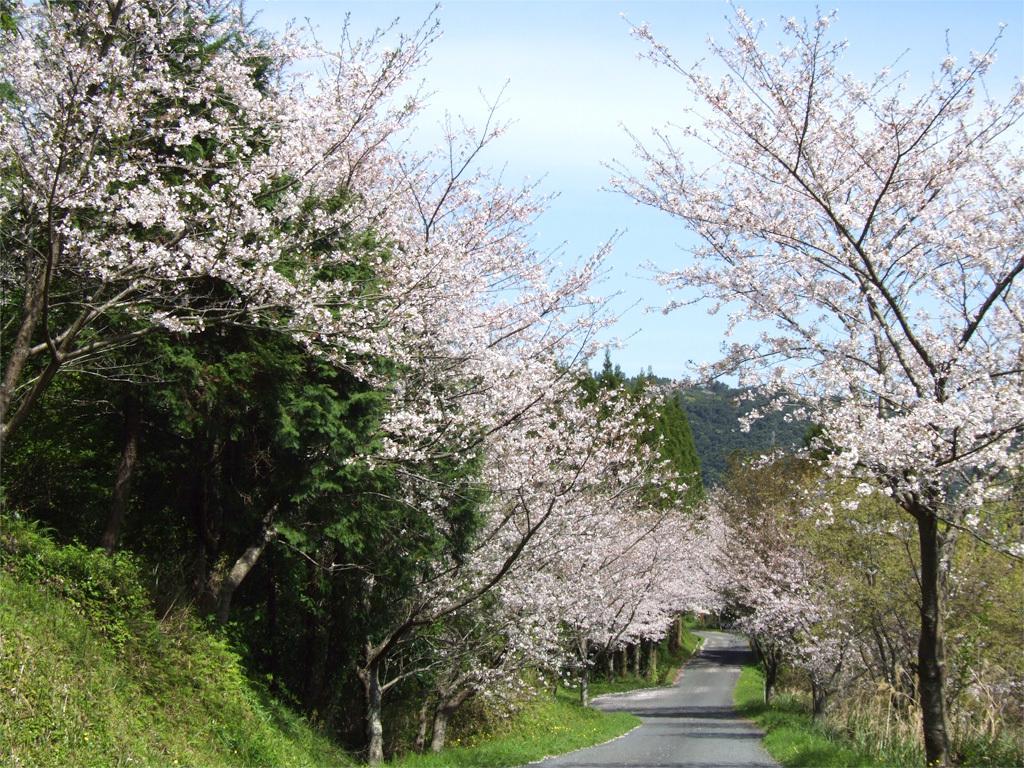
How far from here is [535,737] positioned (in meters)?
19.7

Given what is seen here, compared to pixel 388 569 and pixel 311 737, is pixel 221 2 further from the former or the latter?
pixel 311 737

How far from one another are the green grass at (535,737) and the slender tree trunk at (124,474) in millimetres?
6182

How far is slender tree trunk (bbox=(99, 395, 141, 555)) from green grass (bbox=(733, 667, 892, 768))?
9.60 metres

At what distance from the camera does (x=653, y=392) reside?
8453 mm

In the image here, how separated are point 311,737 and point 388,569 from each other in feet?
7.42

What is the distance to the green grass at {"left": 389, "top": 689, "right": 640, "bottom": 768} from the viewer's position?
15227mm

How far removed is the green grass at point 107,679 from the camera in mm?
6570

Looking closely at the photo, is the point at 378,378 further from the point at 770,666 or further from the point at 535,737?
the point at 770,666

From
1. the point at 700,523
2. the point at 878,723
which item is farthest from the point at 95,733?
the point at 700,523

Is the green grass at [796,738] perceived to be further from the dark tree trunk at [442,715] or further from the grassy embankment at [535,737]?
the dark tree trunk at [442,715]

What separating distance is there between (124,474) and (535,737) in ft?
42.7

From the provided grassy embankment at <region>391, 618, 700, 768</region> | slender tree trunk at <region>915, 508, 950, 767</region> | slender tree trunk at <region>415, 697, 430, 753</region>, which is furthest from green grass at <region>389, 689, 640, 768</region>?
slender tree trunk at <region>915, 508, 950, 767</region>

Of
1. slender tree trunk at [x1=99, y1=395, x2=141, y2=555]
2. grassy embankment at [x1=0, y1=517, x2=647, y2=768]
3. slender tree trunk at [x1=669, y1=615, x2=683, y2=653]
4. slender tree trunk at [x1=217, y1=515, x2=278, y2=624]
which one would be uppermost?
slender tree trunk at [x1=99, y1=395, x2=141, y2=555]

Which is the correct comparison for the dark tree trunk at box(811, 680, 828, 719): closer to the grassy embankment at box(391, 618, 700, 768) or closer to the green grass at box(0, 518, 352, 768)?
the grassy embankment at box(391, 618, 700, 768)
